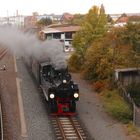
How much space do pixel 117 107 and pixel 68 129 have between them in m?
4.50

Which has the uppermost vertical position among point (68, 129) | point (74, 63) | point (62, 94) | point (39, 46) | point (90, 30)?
point (90, 30)

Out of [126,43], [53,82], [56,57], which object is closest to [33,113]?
[53,82]

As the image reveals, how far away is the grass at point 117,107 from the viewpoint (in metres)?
24.0

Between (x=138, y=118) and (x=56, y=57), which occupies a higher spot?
(x=56, y=57)

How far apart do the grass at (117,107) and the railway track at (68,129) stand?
264 cm

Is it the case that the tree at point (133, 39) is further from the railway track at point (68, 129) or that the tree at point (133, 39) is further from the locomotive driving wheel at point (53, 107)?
the railway track at point (68, 129)

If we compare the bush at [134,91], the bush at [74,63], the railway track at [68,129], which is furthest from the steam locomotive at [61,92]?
the bush at [74,63]

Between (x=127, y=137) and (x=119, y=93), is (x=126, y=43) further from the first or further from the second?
(x=127, y=137)

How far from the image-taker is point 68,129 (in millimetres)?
21625

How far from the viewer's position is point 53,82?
24.8 m

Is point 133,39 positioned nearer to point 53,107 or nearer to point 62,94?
point 62,94

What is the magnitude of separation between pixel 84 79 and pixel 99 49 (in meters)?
3.78

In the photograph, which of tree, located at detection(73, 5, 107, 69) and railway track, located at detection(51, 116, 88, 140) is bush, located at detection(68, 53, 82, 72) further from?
railway track, located at detection(51, 116, 88, 140)

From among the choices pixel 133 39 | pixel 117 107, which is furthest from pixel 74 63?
pixel 117 107
